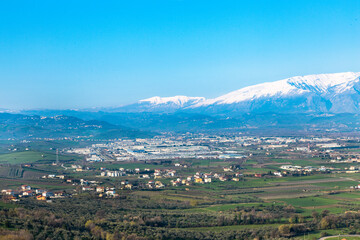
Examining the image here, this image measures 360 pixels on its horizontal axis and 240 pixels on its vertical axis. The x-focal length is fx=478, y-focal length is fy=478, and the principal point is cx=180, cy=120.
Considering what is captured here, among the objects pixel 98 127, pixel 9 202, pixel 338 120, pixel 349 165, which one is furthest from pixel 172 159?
pixel 338 120

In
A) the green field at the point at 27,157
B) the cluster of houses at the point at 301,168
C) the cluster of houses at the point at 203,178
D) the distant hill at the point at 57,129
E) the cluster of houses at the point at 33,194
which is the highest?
the distant hill at the point at 57,129

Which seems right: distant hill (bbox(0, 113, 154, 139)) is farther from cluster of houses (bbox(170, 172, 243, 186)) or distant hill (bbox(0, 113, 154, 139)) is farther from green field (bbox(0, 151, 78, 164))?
cluster of houses (bbox(170, 172, 243, 186))

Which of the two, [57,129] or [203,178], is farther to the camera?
[57,129]

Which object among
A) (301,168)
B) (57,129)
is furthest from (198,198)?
(57,129)

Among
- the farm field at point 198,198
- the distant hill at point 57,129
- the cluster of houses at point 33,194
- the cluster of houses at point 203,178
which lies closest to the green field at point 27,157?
the farm field at point 198,198

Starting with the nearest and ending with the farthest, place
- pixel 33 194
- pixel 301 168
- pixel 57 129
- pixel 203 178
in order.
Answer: pixel 33 194 → pixel 203 178 → pixel 301 168 → pixel 57 129

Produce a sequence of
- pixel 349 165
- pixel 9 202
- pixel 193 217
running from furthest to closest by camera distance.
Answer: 1. pixel 349 165
2. pixel 9 202
3. pixel 193 217

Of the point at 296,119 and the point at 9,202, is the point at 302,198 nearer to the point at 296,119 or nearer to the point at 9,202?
the point at 9,202

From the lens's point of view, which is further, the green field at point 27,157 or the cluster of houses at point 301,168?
the green field at point 27,157

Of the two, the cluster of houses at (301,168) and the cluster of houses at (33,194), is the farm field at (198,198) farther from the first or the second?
the cluster of houses at (301,168)

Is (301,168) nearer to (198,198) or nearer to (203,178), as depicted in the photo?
(203,178)

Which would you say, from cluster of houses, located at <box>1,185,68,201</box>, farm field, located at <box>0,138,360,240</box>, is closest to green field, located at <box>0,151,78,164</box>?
farm field, located at <box>0,138,360,240</box>
